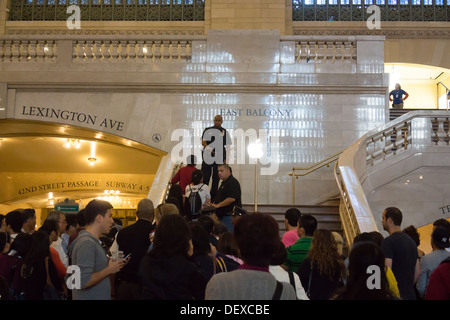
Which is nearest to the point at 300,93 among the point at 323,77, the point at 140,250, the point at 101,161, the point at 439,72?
the point at 323,77

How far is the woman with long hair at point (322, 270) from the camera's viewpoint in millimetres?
5414

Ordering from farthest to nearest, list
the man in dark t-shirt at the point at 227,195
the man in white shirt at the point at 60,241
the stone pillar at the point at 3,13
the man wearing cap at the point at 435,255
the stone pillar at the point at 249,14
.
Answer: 1. the stone pillar at the point at 3,13
2. the stone pillar at the point at 249,14
3. the man in dark t-shirt at the point at 227,195
4. the man in white shirt at the point at 60,241
5. the man wearing cap at the point at 435,255

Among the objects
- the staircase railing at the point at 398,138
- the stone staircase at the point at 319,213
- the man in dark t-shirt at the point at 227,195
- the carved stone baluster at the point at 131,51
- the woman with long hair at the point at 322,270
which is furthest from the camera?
the carved stone baluster at the point at 131,51

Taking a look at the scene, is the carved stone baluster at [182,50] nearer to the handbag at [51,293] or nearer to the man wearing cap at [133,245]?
the man wearing cap at [133,245]

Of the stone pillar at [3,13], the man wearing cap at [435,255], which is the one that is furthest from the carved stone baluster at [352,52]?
the stone pillar at [3,13]

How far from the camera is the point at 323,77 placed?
655 inches

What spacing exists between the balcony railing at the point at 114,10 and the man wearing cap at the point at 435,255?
16.9 meters

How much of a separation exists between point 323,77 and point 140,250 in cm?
1140

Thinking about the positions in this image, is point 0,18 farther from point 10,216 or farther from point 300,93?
point 10,216

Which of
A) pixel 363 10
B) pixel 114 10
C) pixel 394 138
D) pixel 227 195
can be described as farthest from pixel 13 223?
pixel 363 10
